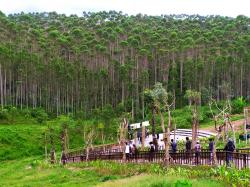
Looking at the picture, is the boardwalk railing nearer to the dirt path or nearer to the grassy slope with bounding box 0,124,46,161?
the grassy slope with bounding box 0,124,46,161

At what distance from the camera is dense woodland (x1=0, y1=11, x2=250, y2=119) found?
79.7 m

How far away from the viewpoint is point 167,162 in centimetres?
2523

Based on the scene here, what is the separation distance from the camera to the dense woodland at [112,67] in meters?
79.7

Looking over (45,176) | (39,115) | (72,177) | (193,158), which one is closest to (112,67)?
(39,115)

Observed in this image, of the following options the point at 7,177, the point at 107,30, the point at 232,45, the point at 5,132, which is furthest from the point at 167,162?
the point at 107,30

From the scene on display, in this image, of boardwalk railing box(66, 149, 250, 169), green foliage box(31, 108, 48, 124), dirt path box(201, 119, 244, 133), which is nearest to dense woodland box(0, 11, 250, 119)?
green foliage box(31, 108, 48, 124)

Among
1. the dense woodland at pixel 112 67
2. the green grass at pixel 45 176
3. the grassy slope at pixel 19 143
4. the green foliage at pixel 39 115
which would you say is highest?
the dense woodland at pixel 112 67

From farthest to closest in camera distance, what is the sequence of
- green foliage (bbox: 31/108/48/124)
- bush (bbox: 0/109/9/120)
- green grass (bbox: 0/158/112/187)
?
green foliage (bbox: 31/108/48/124) → bush (bbox: 0/109/9/120) → green grass (bbox: 0/158/112/187)

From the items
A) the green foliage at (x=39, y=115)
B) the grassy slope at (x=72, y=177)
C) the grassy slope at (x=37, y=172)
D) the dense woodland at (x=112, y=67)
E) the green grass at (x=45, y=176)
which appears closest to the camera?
the grassy slope at (x=72, y=177)

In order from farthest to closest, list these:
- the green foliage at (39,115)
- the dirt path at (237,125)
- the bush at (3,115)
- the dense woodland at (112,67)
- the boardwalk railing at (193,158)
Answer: the dense woodland at (112,67) → the green foliage at (39,115) → the bush at (3,115) → the dirt path at (237,125) → the boardwalk railing at (193,158)

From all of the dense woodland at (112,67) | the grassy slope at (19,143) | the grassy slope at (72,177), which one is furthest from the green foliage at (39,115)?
the grassy slope at (72,177)

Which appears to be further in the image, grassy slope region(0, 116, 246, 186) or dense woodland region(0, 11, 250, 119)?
dense woodland region(0, 11, 250, 119)

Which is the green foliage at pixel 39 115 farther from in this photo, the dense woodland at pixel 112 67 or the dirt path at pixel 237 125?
the dirt path at pixel 237 125

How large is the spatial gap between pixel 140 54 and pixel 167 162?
69.9m
